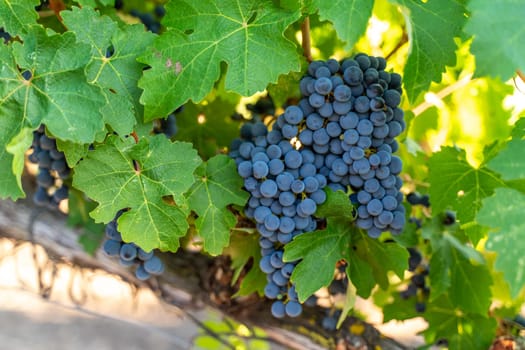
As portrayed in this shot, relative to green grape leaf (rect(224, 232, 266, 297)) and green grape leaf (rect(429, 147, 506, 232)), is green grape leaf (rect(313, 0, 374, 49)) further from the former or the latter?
green grape leaf (rect(224, 232, 266, 297))

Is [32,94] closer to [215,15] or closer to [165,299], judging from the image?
[215,15]

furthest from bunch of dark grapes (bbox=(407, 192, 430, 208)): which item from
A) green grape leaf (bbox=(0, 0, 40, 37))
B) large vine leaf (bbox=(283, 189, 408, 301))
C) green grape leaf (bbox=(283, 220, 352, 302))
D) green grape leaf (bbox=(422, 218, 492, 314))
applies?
green grape leaf (bbox=(0, 0, 40, 37))

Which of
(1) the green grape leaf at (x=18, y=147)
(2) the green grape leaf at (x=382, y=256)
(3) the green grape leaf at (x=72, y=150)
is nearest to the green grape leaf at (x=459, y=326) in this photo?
(2) the green grape leaf at (x=382, y=256)

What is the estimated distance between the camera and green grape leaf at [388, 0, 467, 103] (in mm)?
1119

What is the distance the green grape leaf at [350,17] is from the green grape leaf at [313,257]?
1.25 ft

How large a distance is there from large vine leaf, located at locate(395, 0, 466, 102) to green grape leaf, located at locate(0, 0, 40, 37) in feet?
2.07

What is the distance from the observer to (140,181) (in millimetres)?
1204

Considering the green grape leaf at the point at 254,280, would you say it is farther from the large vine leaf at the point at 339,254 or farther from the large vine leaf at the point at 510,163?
the large vine leaf at the point at 510,163

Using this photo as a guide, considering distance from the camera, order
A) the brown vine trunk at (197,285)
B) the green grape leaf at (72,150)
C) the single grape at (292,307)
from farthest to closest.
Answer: the brown vine trunk at (197,285) < the single grape at (292,307) < the green grape leaf at (72,150)

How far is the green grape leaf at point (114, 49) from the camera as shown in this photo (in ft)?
3.81

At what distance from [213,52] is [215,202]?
281 mm

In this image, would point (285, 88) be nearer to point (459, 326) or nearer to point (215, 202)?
point (215, 202)

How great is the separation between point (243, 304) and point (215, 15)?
0.80 metres

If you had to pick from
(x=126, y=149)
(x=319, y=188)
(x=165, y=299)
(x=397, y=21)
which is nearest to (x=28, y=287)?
(x=165, y=299)
